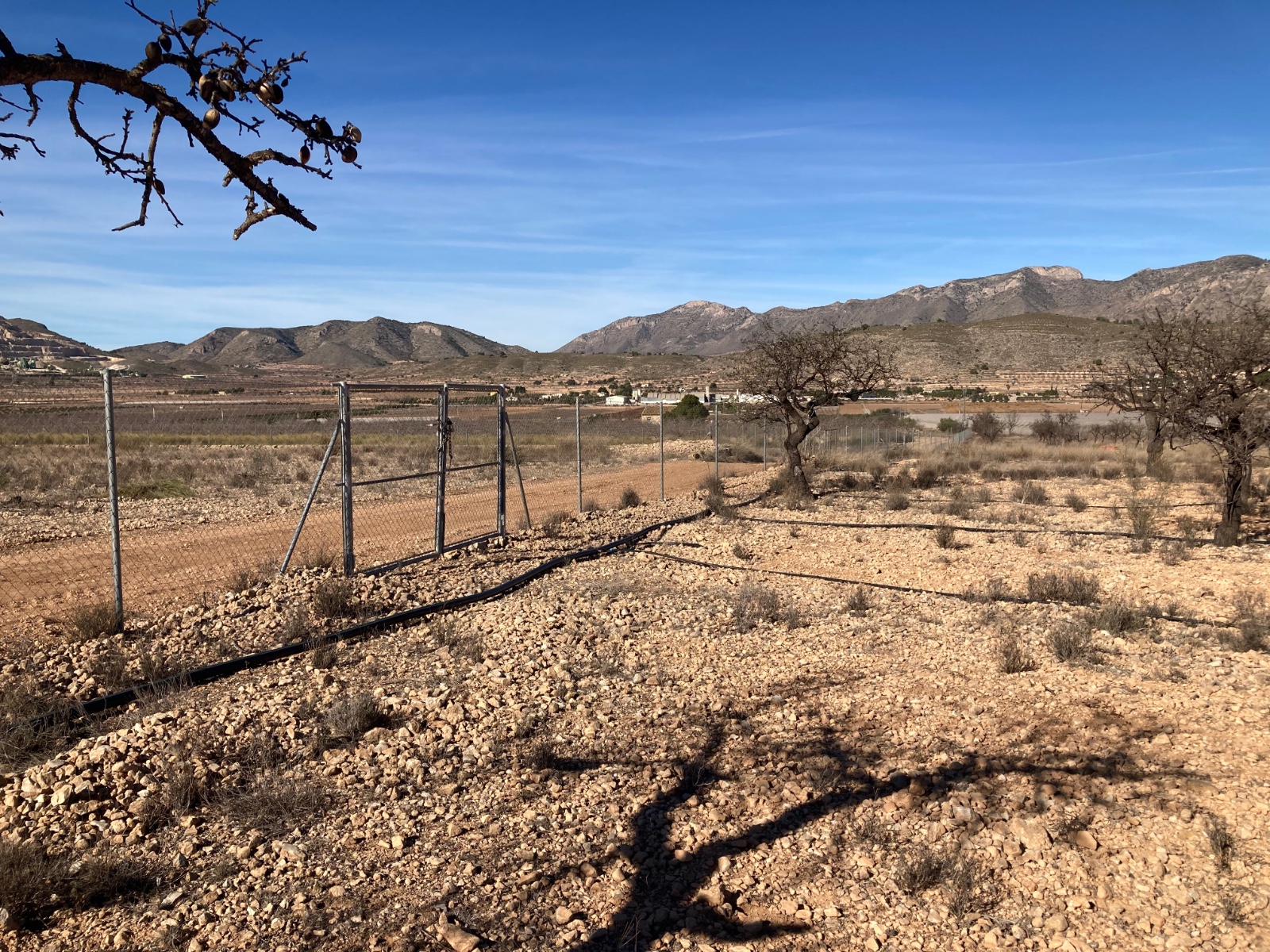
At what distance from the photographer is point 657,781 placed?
5.50 meters

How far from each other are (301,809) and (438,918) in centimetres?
140

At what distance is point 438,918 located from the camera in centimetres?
400

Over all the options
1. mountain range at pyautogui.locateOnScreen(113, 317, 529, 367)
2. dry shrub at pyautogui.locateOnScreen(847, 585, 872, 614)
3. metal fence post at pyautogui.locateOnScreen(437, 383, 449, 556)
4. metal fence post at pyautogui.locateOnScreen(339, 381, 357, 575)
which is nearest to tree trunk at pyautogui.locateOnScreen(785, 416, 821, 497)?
dry shrub at pyautogui.locateOnScreen(847, 585, 872, 614)

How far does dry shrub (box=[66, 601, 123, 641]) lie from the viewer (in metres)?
7.73

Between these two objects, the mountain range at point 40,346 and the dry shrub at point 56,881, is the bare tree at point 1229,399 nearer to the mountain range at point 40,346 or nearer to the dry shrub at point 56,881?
the dry shrub at point 56,881

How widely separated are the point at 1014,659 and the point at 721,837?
4.02m

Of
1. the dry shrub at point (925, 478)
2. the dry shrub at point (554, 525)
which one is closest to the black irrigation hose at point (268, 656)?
the dry shrub at point (554, 525)

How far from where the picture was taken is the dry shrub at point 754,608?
363 inches

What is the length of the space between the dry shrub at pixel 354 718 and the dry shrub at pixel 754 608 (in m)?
4.05

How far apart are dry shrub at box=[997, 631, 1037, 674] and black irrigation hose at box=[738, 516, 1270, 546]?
21.4 ft

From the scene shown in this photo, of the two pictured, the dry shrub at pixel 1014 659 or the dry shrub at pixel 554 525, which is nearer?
the dry shrub at pixel 1014 659

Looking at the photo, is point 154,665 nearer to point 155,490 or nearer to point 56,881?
point 56,881

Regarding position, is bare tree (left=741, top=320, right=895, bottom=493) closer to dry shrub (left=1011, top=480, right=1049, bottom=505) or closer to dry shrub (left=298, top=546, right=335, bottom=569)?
dry shrub (left=1011, top=480, right=1049, bottom=505)

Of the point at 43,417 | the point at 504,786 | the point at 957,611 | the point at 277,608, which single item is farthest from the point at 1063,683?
the point at 43,417
